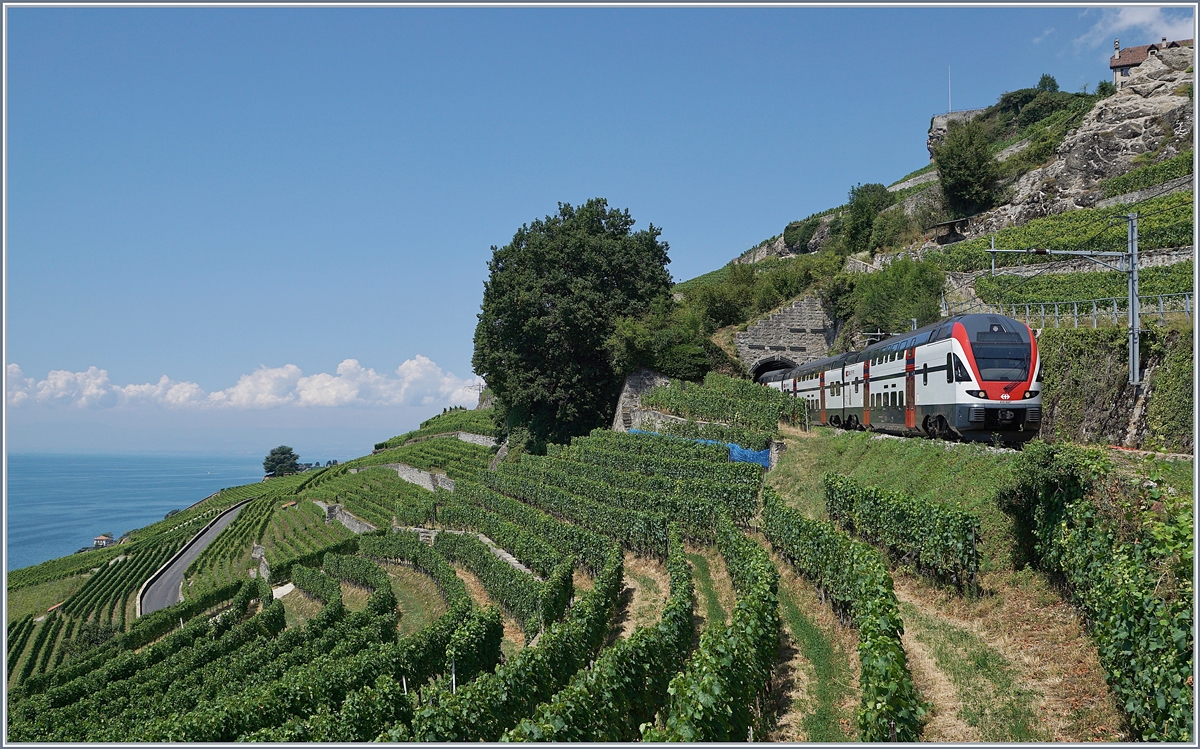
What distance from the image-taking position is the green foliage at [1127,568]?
7.31m

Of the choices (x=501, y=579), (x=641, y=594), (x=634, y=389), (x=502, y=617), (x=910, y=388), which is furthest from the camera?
(x=634, y=389)

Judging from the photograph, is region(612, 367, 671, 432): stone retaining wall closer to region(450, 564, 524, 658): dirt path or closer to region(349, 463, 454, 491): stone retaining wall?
region(349, 463, 454, 491): stone retaining wall

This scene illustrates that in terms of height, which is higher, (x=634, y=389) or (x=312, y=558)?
(x=634, y=389)

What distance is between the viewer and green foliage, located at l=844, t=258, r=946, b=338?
40.1 meters

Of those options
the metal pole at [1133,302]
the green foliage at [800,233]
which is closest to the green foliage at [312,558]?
the metal pole at [1133,302]

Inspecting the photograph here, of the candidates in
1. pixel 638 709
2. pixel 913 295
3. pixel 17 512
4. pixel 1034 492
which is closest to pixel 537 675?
pixel 638 709

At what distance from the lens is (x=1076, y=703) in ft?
29.6

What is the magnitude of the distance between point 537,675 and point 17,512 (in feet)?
690

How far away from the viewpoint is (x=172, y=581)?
178 feet

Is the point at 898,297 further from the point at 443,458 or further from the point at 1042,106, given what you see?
the point at 1042,106

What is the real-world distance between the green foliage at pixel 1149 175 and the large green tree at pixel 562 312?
28.7 metres

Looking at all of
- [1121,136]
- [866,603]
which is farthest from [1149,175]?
[866,603]

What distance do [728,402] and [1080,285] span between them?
17440 millimetres

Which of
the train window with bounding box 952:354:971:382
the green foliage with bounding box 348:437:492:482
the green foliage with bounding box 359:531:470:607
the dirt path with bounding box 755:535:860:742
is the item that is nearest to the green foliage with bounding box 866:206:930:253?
the green foliage with bounding box 348:437:492:482
